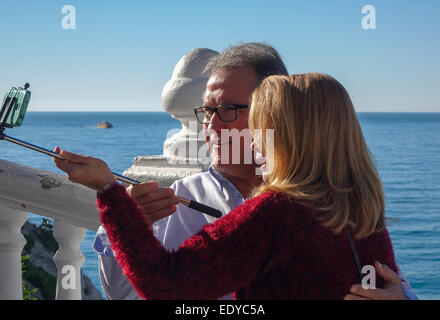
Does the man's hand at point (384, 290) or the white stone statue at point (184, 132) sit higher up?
the white stone statue at point (184, 132)

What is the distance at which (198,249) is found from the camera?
134 centimetres

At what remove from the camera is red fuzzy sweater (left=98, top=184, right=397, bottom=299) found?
4.37 feet

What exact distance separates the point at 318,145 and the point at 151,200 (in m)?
0.48

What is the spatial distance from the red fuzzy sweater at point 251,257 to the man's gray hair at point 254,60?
722mm

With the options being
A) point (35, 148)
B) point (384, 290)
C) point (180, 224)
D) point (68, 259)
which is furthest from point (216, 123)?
point (68, 259)

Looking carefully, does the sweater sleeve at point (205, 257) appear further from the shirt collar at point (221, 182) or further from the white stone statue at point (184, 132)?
the white stone statue at point (184, 132)

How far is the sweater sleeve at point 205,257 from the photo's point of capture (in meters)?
1.33

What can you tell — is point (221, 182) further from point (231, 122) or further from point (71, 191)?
point (71, 191)

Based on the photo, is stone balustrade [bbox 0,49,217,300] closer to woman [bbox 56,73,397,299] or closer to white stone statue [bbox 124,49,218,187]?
white stone statue [bbox 124,49,218,187]

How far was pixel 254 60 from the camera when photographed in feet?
6.47

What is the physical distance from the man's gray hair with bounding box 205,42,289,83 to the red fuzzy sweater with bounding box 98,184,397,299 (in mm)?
722

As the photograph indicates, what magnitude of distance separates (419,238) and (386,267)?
32.1 metres

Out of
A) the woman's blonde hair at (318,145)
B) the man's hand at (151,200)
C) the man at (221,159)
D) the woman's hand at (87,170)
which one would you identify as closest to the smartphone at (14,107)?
the woman's hand at (87,170)
